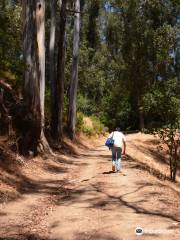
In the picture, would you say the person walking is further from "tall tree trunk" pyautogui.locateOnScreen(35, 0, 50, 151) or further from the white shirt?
"tall tree trunk" pyautogui.locateOnScreen(35, 0, 50, 151)

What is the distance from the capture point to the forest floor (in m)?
8.28

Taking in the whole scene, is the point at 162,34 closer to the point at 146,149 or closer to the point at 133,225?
the point at 146,149

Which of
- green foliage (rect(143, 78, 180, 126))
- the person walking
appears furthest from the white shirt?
green foliage (rect(143, 78, 180, 126))

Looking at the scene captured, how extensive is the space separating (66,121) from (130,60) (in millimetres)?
16967

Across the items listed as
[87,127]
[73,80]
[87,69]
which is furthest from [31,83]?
[87,69]

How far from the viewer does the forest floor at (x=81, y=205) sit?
27.2 ft

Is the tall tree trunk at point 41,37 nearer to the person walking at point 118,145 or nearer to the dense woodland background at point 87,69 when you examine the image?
the dense woodland background at point 87,69

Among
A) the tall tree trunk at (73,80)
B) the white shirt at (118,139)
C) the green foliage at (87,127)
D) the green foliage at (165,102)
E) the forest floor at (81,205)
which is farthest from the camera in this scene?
the green foliage at (87,127)

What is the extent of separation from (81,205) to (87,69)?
4703 cm

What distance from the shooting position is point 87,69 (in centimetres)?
5725

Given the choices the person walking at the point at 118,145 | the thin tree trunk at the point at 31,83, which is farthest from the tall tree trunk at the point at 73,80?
the person walking at the point at 118,145

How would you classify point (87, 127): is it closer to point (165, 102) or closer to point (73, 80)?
point (73, 80)

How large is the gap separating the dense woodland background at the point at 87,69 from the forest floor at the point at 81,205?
105 inches

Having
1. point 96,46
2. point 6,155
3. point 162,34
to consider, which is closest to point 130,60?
point 162,34
